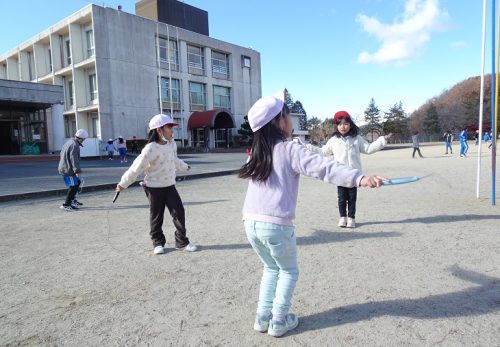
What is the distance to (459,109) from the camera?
75.6 m

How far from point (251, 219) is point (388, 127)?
3573 inches

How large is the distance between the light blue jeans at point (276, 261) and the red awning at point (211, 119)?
109ft

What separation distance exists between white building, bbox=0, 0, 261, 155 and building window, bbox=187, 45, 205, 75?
0.34 feet

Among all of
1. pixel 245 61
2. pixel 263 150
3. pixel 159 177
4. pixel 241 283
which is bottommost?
pixel 241 283

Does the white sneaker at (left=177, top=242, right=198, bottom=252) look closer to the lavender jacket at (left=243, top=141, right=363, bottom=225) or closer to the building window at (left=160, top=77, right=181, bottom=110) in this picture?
the lavender jacket at (left=243, top=141, right=363, bottom=225)

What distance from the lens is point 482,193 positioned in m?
8.06

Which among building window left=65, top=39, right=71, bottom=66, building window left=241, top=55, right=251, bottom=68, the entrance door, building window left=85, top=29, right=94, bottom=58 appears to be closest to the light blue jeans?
the entrance door

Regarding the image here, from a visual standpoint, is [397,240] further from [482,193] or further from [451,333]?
[482,193]

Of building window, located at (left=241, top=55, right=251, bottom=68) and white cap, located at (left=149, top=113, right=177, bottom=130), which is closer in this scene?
white cap, located at (left=149, top=113, right=177, bottom=130)

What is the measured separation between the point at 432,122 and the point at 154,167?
88586 mm

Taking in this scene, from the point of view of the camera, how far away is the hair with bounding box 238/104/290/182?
2553 mm

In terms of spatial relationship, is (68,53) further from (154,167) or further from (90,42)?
(154,167)

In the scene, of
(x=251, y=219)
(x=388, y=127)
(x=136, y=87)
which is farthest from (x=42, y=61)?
(x=388, y=127)

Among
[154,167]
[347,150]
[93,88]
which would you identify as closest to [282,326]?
[154,167]
